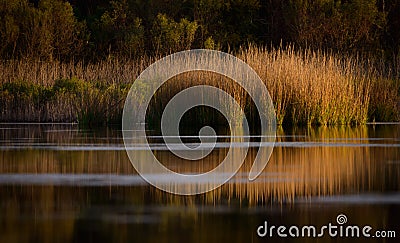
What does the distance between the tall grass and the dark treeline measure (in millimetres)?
9603

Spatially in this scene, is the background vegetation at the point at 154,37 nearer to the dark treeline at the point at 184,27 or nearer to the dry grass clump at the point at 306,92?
the dark treeline at the point at 184,27

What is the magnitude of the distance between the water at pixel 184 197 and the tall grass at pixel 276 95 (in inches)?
285

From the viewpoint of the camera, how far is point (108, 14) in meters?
36.7

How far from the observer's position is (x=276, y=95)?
2014 centimetres

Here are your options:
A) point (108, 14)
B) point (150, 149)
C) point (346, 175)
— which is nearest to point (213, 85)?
point (150, 149)

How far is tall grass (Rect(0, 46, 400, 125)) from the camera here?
20297mm

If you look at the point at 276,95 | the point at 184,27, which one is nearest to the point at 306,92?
the point at 276,95

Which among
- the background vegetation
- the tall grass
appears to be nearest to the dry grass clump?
the tall grass

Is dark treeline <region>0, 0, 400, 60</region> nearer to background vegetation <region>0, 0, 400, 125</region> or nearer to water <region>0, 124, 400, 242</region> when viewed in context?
background vegetation <region>0, 0, 400, 125</region>

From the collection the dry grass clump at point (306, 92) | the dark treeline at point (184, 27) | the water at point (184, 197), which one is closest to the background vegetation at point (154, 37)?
the dark treeline at point (184, 27)

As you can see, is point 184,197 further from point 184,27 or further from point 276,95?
point 184,27

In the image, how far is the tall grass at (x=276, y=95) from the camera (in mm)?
20297

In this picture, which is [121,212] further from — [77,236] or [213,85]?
[213,85]

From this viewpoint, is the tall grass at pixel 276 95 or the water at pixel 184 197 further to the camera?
the tall grass at pixel 276 95
